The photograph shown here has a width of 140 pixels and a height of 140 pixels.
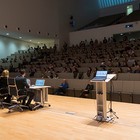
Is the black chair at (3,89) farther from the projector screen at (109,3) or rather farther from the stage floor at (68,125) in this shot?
the projector screen at (109,3)

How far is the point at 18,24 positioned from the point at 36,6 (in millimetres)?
2137

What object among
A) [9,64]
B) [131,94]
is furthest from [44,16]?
[131,94]

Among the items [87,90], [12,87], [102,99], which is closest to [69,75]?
[87,90]

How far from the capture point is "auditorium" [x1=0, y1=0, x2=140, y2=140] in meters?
4.50

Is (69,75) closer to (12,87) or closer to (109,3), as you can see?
(12,87)

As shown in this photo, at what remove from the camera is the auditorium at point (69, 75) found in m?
4.50

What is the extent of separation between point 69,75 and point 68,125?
5.47 metres

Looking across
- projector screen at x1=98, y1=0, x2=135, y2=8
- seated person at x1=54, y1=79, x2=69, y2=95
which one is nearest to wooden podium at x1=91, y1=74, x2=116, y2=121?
seated person at x1=54, y1=79, x2=69, y2=95

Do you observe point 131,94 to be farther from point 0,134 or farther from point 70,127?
point 0,134

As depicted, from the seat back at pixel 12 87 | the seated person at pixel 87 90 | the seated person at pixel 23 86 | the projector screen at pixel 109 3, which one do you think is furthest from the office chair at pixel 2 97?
the projector screen at pixel 109 3

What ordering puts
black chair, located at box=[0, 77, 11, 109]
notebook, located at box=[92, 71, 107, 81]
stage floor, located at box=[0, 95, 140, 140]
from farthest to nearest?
black chair, located at box=[0, 77, 11, 109]
notebook, located at box=[92, 71, 107, 81]
stage floor, located at box=[0, 95, 140, 140]

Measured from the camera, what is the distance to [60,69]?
446 inches

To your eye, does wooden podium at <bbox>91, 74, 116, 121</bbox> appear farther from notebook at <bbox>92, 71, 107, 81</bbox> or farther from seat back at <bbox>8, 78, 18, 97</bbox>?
seat back at <bbox>8, 78, 18, 97</bbox>

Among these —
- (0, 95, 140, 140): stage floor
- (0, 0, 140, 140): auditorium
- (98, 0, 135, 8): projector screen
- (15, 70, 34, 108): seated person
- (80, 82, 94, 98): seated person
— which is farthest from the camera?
(98, 0, 135, 8): projector screen
